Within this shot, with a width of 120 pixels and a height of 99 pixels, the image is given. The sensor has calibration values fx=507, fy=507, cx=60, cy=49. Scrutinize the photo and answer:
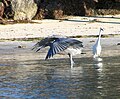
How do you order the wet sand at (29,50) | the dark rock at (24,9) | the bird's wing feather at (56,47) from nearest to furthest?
the bird's wing feather at (56,47) < the wet sand at (29,50) < the dark rock at (24,9)

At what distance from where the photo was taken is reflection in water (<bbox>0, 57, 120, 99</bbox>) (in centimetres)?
892

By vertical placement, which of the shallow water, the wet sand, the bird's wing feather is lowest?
the wet sand

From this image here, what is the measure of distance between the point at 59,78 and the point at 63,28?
577 inches

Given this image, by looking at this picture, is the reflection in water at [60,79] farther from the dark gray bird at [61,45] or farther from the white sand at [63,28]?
the white sand at [63,28]

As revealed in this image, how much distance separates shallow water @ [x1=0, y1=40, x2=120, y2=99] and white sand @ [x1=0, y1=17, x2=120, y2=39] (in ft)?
26.5

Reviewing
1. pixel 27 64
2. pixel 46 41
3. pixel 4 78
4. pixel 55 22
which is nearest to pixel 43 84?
pixel 4 78

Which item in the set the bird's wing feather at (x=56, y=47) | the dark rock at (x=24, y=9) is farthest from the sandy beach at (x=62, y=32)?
the bird's wing feather at (x=56, y=47)

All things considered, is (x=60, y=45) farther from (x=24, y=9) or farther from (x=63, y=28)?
(x=24, y=9)

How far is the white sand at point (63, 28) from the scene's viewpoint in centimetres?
2383

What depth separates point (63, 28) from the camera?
2559 centimetres

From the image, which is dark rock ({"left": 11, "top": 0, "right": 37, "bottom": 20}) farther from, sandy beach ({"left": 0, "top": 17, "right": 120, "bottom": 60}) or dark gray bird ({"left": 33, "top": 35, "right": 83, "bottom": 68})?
dark gray bird ({"left": 33, "top": 35, "right": 83, "bottom": 68})

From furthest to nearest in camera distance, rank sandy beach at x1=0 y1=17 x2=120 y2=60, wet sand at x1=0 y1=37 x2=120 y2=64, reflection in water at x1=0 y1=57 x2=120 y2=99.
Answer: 1. sandy beach at x1=0 y1=17 x2=120 y2=60
2. wet sand at x1=0 y1=37 x2=120 y2=64
3. reflection in water at x1=0 y1=57 x2=120 y2=99

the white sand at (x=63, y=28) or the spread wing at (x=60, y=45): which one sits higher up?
the spread wing at (x=60, y=45)

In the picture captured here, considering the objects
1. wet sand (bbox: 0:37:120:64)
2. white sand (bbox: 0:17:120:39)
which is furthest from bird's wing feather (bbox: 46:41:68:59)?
white sand (bbox: 0:17:120:39)
